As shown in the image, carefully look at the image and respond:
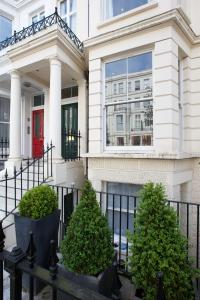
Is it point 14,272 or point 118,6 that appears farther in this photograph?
point 118,6

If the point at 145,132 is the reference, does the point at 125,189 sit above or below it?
below

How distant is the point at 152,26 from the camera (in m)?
5.41

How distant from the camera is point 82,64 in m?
8.00

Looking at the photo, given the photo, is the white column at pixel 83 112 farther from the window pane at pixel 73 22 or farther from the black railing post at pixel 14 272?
the black railing post at pixel 14 272

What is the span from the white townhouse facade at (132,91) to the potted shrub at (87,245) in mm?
2550

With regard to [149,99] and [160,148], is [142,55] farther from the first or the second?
[160,148]

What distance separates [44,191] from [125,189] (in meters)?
3.02

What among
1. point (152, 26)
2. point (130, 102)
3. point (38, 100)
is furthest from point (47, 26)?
point (38, 100)

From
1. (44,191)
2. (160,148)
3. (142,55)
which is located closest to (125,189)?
(160,148)

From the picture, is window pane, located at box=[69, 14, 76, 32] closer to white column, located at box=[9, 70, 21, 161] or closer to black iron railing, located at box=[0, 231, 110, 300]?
white column, located at box=[9, 70, 21, 161]

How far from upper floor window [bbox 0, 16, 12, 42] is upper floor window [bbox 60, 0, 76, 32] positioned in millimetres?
3132

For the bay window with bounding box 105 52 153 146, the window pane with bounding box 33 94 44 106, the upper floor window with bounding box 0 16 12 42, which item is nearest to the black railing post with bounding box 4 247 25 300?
the bay window with bounding box 105 52 153 146

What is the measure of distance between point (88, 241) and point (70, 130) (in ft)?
20.8

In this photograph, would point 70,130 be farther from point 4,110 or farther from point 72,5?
point 72,5
